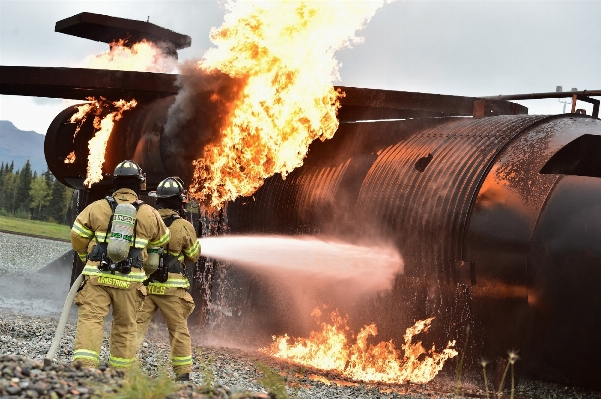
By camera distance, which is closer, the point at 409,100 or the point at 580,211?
the point at 580,211

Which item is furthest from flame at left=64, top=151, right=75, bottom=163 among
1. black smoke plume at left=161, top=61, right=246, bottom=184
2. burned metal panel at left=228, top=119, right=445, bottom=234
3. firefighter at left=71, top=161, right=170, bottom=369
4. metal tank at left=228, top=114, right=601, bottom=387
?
firefighter at left=71, top=161, right=170, bottom=369

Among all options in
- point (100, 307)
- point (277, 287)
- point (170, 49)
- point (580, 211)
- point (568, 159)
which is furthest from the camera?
point (170, 49)

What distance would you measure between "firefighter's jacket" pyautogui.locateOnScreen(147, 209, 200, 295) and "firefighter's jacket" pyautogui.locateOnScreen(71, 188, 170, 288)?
467mm

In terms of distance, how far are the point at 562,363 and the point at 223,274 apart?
518 centimetres

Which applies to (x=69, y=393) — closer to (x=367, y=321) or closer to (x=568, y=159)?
(x=367, y=321)

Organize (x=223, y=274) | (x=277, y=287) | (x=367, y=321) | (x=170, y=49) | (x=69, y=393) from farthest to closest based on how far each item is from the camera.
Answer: (x=170, y=49) < (x=223, y=274) < (x=277, y=287) < (x=367, y=321) < (x=69, y=393)

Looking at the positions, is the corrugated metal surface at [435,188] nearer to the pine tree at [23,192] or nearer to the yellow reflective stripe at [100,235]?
the yellow reflective stripe at [100,235]

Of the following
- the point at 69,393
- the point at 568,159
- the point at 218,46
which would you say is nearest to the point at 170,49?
the point at 218,46

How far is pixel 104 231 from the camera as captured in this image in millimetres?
6148

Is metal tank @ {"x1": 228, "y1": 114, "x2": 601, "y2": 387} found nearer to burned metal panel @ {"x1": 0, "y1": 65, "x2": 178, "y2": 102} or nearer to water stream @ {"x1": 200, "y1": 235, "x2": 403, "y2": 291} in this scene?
water stream @ {"x1": 200, "y1": 235, "x2": 403, "y2": 291}

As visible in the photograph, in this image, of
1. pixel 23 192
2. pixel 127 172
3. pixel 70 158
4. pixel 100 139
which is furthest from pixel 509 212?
Result: pixel 23 192

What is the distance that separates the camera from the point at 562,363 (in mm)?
6961

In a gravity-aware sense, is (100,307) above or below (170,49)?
below

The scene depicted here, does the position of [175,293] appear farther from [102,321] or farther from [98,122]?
[98,122]
